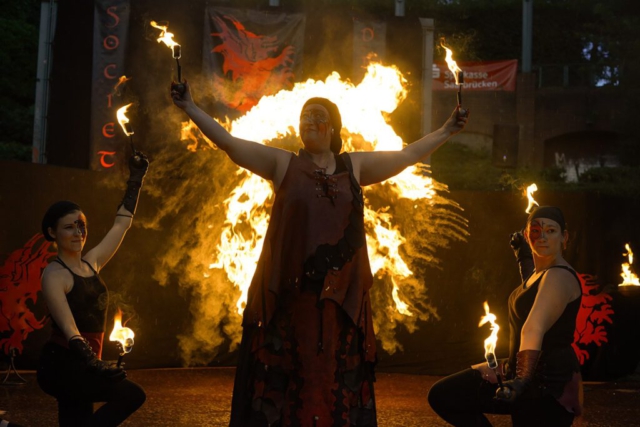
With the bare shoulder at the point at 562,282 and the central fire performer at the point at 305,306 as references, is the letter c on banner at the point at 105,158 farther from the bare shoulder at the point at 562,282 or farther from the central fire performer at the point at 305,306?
the bare shoulder at the point at 562,282

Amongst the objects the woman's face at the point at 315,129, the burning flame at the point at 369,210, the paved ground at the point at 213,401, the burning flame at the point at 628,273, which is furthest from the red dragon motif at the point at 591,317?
the woman's face at the point at 315,129

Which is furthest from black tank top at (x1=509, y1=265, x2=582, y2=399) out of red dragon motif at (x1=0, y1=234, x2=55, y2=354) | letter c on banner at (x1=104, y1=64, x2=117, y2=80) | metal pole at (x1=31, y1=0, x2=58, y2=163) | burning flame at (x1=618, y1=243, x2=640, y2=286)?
metal pole at (x1=31, y1=0, x2=58, y2=163)

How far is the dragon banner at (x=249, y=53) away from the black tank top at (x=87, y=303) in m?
8.79

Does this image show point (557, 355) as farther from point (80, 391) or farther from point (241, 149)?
point (80, 391)

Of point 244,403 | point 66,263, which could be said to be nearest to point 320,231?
point 244,403

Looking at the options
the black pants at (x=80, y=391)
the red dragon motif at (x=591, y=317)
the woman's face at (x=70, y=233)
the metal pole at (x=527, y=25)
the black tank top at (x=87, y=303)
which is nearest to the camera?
the black pants at (x=80, y=391)

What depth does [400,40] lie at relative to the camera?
13938 millimetres

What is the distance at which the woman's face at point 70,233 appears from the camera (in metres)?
4.77

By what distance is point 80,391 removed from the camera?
4484 mm

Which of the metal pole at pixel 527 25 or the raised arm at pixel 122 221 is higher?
the metal pole at pixel 527 25

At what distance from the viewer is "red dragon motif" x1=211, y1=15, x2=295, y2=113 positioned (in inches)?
526

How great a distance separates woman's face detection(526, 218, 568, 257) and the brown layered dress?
3.11 feet

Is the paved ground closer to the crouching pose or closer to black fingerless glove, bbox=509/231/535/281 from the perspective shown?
black fingerless glove, bbox=509/231/535/281

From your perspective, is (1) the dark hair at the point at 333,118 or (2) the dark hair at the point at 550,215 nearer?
(1) the dark hair at the point at 333,118
